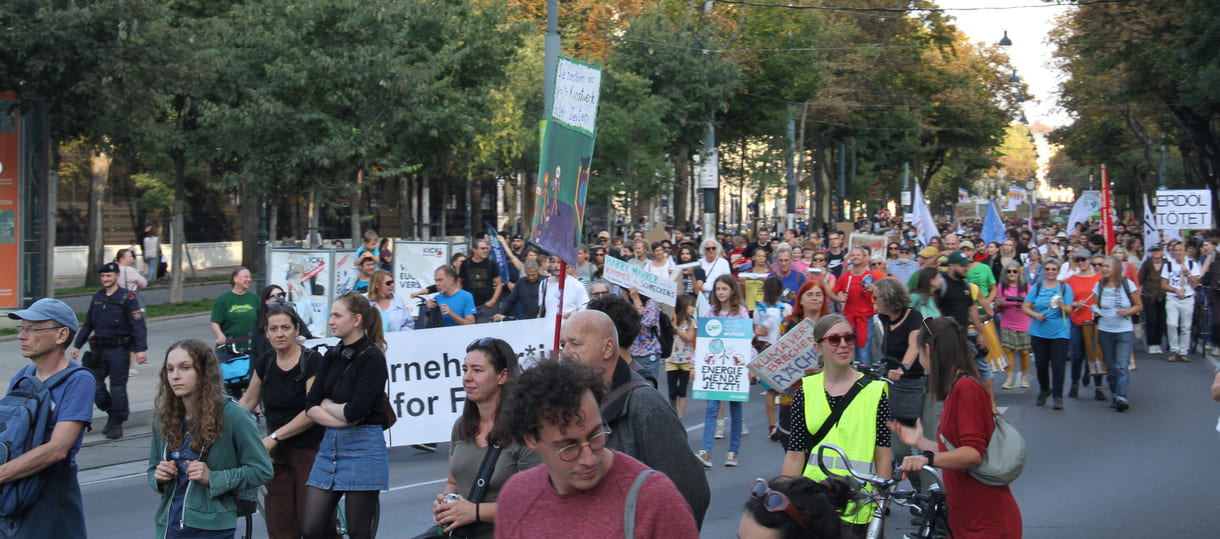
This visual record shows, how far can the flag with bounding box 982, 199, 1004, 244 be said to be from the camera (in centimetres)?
2062

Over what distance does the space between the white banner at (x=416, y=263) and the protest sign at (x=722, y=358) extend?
21.5 feet

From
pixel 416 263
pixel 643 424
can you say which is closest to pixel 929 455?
pixel 643 424

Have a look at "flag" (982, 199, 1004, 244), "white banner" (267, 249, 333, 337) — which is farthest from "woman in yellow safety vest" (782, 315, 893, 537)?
"flag" (982, 199, 1004, 244)

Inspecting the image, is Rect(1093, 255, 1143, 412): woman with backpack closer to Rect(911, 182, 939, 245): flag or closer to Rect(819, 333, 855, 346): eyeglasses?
Rect(819, 333, 855, 346): eyeglasses

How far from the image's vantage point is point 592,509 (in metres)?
2.62

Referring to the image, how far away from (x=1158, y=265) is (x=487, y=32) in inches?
576

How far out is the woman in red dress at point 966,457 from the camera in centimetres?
474

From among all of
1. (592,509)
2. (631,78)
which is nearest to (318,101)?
(631,78)

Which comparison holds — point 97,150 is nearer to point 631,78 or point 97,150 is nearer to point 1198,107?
point 631,78

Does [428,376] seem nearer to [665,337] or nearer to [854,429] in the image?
[665,337]

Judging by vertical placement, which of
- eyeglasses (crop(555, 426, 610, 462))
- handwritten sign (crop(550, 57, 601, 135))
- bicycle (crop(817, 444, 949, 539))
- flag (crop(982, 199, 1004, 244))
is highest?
handwritten sign (crop(550, 57, 601, 135))

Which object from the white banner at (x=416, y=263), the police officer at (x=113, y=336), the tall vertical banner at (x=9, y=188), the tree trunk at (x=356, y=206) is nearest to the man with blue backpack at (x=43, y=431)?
the police officer at (x=113, y=336)

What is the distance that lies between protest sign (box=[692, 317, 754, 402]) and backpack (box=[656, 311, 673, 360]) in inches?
12.4

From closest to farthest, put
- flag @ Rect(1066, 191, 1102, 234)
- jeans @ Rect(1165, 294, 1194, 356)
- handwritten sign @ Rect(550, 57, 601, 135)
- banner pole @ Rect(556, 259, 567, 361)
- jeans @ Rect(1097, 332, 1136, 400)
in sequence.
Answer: banner pole @ Rect(556, 259, 567, 361)
handwritten sign @ Rect(550, 57, 601, 135)
jeans @ Rect(1097, 332, 1136, 400)
jeans @ Rect(1165, 294, 1194, 356)
flag @ Rect(1066, 191, 1102, 234)
